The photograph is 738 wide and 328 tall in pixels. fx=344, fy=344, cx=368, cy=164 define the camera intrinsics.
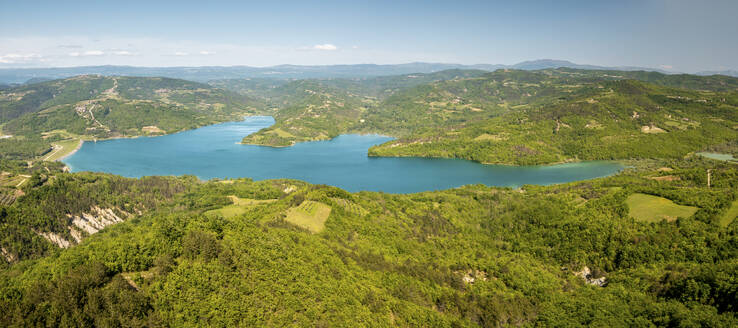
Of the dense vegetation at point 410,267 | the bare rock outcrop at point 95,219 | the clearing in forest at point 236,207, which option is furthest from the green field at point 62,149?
the clearing in forest at point 236,207

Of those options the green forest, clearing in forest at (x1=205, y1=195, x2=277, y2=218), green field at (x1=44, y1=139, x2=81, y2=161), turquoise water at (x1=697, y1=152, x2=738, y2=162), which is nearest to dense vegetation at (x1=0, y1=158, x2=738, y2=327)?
the green forest

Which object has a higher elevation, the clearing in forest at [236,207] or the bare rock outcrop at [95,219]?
the clearing in forest at [236,207]

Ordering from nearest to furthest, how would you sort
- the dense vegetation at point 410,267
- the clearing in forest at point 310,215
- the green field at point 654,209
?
the dense vegetation at point 410,267 < the green field at point 654,209 < the clearing in forest at point 310,215

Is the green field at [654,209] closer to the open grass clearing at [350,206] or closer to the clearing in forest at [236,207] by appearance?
the open grass clearing at [350,206]

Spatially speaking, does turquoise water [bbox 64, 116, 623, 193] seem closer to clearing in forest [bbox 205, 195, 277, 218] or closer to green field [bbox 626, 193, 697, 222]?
clearing in forest [bbox 205, 195, 277, 218]

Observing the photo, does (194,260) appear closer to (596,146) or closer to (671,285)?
(671,285)

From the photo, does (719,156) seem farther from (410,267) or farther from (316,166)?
(316,166)

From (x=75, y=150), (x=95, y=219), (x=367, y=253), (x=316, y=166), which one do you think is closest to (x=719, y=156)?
(x=367, y=253)
